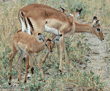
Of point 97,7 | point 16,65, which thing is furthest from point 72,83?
point 97,7

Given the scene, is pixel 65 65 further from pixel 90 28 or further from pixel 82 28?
pixel 90 28

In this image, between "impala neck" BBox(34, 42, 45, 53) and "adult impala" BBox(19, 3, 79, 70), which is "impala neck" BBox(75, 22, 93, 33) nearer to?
"adult impala" BBox(19, 3, 79, 70)

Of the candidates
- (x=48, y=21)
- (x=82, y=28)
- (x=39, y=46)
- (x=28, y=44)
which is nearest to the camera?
(x=28, y=44)

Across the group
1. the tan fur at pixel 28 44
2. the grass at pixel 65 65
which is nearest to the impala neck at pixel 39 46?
the tan fur at pixel 28 44

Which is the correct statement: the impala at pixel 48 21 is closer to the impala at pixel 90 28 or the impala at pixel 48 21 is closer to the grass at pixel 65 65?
the impala at pixel 90 28

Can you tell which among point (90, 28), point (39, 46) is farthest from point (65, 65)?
point (90, 28)

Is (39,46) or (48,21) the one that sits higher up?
(48,21)

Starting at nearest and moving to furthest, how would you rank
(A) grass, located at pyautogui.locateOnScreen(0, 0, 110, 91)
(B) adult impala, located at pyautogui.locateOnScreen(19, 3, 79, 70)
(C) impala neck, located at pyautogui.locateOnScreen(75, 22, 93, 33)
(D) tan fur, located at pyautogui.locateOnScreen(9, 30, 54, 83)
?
(A) grass, located at pyautogui.locateOnScreen(0, 0, 110, 91)
(D) tan fur, located at pyautogui.locateOnScreen(9, 30, 54, 83)
(B) adult impala, located at pyautogui.locateOnScreen(19, 3, 79, 70)
(C) impala neck, located at pyautogui.locateOnScreen(75, 22, 93, 33)

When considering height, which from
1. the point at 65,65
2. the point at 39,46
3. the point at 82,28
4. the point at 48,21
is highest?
the point at 48,21

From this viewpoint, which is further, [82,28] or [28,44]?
[82,28]

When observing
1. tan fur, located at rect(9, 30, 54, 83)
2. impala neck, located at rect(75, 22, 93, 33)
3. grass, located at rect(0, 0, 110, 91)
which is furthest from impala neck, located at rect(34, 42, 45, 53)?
impala neck, located at rect(75, 22, 93, 33)

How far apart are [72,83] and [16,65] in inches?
61.4

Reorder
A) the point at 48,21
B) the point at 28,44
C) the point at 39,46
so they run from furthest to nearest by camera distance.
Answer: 1. the point at 48,21
2. the point at 39,46
3. the point at 28,44

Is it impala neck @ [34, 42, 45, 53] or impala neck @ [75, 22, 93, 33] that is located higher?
impala neck @ [75, 22, 93, 33]
